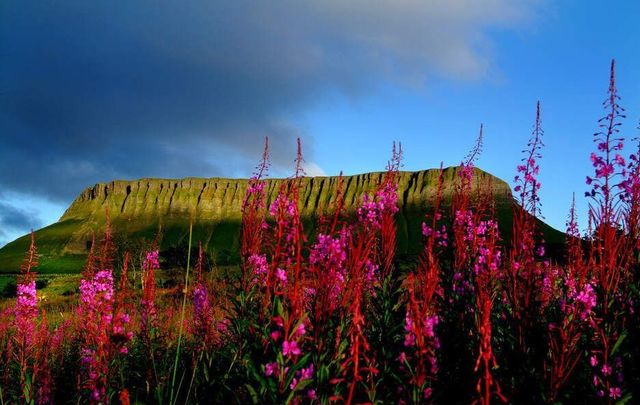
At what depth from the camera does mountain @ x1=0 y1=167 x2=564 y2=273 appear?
144375 mm

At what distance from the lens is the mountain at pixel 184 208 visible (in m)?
144

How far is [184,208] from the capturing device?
175 metres

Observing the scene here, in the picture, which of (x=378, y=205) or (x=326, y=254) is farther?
(x=378, y=205)

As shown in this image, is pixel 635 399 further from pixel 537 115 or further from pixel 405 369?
pixel 537 115

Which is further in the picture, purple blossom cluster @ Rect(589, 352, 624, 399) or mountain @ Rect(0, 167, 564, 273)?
mountain @ Rect(0, 167, 564, 273)

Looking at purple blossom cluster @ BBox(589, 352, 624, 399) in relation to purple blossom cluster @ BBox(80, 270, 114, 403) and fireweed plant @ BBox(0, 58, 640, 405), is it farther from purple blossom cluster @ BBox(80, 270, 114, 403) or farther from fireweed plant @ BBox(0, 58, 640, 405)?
purple blossom cluster @ BBox(80, 270, 114, 403)

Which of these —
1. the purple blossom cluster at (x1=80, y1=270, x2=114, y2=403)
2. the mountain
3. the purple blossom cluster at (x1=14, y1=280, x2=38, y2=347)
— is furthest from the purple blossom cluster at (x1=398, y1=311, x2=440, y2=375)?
the mountain

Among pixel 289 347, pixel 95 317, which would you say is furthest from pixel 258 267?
pixel 289 347

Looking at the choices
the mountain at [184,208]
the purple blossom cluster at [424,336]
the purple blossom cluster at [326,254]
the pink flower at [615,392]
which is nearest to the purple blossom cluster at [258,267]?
the purple blossom cluster at [326,254]

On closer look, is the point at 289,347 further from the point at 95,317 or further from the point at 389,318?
the point at 95,317

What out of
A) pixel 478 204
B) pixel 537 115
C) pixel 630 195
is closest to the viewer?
pixel 630 195

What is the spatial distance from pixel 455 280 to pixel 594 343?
1447 mm

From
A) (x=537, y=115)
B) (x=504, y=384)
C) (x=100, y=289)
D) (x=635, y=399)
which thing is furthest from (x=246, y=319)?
(x=537, y=115)

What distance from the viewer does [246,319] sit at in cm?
453
